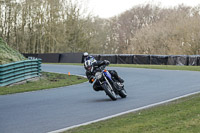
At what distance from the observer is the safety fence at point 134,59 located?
36562 millimetres

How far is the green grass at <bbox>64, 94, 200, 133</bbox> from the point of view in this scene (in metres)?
6.37

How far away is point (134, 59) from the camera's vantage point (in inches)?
1603

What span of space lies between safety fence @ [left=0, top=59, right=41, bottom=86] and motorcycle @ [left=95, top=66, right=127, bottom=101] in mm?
6891

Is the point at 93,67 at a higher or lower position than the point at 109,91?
higher

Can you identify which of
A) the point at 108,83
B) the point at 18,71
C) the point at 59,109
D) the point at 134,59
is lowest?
the point at 134,59

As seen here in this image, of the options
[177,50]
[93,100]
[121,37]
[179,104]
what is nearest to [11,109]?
[93,100]

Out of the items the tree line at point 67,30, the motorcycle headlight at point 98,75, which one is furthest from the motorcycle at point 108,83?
the tree line at point 67,30

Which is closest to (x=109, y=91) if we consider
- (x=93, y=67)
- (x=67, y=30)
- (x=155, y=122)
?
(x=93, y=67)

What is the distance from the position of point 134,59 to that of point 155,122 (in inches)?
1330

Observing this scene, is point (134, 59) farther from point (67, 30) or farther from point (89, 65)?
point (89, 65)

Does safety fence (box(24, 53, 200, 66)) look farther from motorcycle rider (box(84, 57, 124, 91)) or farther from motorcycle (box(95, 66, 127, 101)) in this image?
motorcycle rider (box(84, 57, 124, 91))

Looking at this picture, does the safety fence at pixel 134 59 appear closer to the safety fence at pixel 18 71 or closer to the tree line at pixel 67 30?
the tree line at pixel 67 30

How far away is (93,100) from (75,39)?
49.4m

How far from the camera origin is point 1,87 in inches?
647
